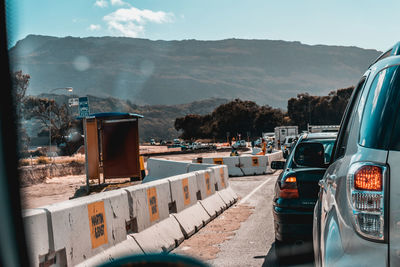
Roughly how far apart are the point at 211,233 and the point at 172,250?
1.61 metres

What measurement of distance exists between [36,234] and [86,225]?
3.35 ft

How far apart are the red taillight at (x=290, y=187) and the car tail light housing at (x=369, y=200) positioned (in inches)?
150

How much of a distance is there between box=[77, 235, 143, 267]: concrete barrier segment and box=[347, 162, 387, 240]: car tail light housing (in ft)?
11.2

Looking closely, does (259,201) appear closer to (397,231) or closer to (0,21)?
(0,21)

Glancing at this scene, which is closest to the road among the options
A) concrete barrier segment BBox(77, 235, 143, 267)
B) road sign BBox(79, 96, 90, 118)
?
concrete barrier segment BBox(77, 235, 143, 267)

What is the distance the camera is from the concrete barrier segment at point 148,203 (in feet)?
23.1

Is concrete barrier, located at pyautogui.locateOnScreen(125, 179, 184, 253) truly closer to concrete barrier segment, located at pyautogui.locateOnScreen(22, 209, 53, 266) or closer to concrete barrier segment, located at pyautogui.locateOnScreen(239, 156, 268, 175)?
concrete barrier segment, located at pyautogui.locateOnScreen(22, 209, 53, 266)

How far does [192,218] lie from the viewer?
959cm

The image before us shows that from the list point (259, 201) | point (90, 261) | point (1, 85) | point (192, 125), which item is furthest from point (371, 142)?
point (192, 125)

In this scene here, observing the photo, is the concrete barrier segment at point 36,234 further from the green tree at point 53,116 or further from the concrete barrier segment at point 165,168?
the green tree at point 53,116

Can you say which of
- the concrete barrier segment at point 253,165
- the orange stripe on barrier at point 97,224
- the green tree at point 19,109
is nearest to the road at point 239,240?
the orange stripe on barrier at point 97,224

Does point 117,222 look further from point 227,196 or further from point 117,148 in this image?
point 117,148

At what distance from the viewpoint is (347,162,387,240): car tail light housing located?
8.95ft

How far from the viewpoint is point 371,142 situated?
9.46 feet
